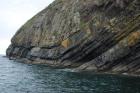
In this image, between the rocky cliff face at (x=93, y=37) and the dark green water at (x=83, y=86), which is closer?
the dark green water at (x=83, y=86)

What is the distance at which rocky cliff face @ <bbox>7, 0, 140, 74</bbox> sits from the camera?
8938 centimetres

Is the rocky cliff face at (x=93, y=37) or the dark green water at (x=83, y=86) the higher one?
the rocky cliff face at (x=93, y=37)

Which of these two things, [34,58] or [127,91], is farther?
[34,58]

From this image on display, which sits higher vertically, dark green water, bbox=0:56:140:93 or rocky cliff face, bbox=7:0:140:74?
rocky cliff face, bbox=7:0:140:74

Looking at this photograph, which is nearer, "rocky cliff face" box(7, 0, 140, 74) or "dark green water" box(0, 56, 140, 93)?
"dark green water" box(0, 56, 140, 93)

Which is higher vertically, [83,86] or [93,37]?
[93,37]

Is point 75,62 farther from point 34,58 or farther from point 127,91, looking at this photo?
point 127,91

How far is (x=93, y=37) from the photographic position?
9925cm

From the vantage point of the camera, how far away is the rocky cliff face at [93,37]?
8938 cm

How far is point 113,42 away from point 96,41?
6944 mm

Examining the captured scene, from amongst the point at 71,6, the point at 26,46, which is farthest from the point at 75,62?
the point at 26,46

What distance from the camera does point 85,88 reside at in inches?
2525

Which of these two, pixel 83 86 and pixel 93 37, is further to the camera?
pixel 93 37

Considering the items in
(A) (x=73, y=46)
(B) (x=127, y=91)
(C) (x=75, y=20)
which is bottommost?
(B) (x=127, y=91)
